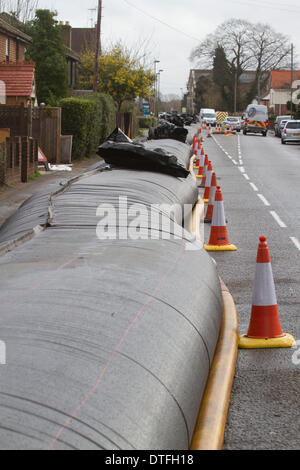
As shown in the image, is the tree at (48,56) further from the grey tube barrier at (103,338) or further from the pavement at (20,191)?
the grey tube barrier at (103,338)

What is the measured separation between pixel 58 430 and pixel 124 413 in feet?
0.99

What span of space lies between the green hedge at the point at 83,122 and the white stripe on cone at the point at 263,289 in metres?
18.7

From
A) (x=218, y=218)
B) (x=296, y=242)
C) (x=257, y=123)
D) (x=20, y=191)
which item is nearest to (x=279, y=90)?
(x=257, y=123)

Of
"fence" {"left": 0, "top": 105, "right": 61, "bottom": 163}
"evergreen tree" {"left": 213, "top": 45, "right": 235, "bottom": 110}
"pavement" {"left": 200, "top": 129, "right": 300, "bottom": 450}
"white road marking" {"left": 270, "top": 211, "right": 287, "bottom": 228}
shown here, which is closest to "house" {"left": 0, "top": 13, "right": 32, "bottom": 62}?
"fence" {"left": 0, "top": 105, "right": 61, "bottom": 163}

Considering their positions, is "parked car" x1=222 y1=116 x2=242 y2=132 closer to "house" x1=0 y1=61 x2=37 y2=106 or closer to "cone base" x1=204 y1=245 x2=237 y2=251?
"house" x1=0 y1=61 x2=37 y2=106

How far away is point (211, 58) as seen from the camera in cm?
10425

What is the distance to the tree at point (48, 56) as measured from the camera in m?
46.6

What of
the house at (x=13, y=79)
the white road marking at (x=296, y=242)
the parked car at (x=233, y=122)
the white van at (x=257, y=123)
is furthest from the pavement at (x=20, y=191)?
the parked car at (x=233, y=122)

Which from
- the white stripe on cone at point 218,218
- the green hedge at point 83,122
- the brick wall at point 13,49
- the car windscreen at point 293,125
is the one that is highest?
the brick wall at point 13,49

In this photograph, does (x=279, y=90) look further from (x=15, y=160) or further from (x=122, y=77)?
(x=15, y=160)

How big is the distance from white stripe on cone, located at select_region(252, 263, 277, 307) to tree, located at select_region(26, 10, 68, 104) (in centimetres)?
4133

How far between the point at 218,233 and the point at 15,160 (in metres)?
8.77

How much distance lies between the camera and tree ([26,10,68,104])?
46612mm

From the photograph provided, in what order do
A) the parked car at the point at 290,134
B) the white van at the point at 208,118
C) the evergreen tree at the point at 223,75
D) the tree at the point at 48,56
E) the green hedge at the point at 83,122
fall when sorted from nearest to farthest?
the green hedge at the point at 83,122 < the parked car at the point at 290,134 < the tree at the point at 48,56 < the white van at the point at 208,118 < the evergreen tree at the point at 223,75
